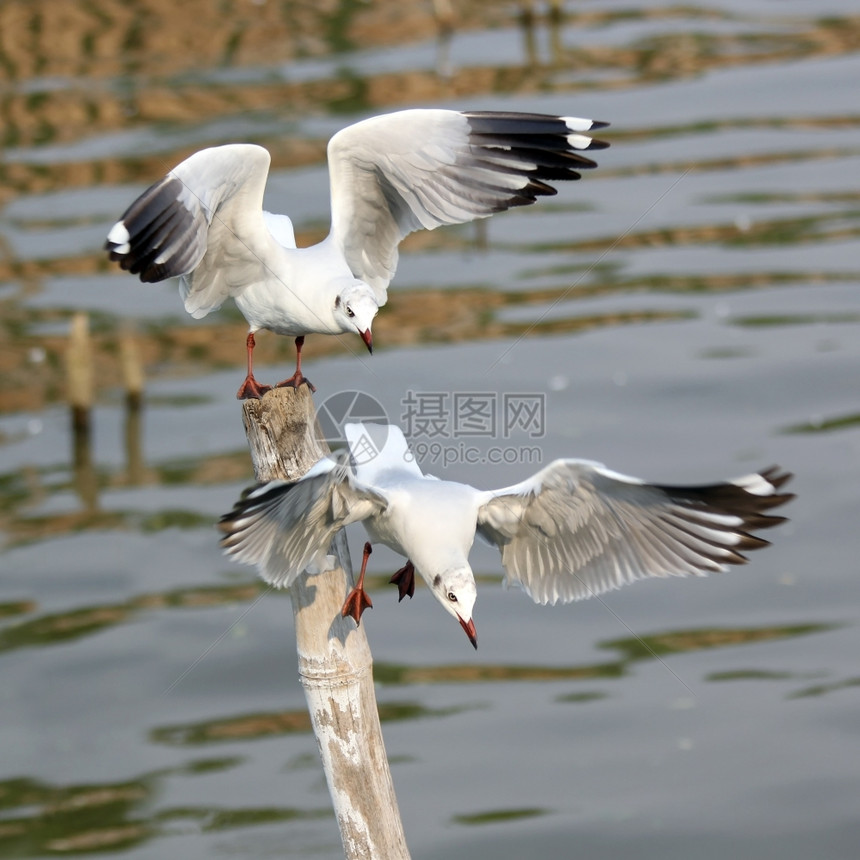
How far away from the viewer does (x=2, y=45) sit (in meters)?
20.2

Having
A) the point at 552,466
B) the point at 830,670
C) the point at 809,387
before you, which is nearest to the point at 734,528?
the point at 552,466

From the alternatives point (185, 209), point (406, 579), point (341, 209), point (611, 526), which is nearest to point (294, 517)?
point (406, 579)

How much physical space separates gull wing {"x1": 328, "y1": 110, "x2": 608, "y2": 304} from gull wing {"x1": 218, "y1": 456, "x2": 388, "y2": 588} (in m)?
1.43

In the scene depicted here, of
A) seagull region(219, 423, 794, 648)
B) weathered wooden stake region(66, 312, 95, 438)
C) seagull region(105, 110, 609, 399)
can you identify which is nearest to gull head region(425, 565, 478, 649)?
seagull region(219, 423, 794, 648)

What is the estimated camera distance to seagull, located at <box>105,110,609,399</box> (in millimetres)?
4699

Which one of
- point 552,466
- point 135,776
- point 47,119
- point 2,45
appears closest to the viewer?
point 552,466

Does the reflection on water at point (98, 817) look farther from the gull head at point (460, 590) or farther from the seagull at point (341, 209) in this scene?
the gull head at point (460, 590)

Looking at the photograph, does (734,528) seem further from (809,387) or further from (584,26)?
(584,26)

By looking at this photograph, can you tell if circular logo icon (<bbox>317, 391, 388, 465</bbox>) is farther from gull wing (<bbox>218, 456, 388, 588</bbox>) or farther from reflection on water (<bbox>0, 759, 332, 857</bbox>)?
reflection on water (<bbox>0, 759, 332, 857</bbox>)

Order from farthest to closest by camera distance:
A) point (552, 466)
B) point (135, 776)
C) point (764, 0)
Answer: point (764, 0), point (135, 776), point (552, 466)

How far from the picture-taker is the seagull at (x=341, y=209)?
15.4 ft

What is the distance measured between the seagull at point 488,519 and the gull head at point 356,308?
1.25 ft

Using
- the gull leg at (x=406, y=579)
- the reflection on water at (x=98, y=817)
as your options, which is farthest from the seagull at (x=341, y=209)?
the reflection on water at (x=98, y=817)

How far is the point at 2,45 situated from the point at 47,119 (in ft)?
7.67
